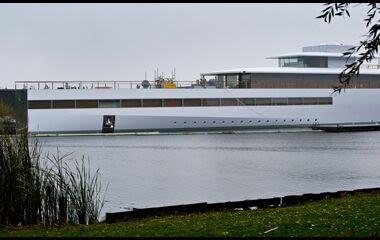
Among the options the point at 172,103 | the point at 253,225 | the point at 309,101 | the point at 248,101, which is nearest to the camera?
the point at 253,225

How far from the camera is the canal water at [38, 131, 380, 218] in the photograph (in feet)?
51.1

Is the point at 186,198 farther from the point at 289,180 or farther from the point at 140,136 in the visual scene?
the point at 140,136

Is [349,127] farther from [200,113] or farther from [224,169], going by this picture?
[224,169]

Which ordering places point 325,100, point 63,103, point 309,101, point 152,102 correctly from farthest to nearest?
point 325,100, point 309,101, point 152,102, point 63,103

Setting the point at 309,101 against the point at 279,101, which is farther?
the point at 309,101

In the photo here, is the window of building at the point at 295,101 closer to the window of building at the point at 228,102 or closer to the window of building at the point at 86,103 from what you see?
the window of building at the point at 228,102

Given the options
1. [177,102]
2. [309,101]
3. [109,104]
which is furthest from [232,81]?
[109,104]

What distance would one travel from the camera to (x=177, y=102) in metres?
45.5

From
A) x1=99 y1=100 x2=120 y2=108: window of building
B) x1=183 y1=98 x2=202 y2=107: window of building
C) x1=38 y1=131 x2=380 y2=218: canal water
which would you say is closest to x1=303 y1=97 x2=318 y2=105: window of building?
x1=183 y1=98 x2=202 y2=107: window of building

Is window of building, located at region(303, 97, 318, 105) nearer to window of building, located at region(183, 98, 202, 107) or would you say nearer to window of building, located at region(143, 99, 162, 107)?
window of building, located at region(183, 98, 202, 107)

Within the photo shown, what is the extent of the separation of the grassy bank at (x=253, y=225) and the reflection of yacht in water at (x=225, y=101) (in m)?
32.9

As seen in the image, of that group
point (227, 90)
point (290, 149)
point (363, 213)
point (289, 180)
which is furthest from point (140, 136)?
point (363, 213)

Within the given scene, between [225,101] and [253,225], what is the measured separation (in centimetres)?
3790

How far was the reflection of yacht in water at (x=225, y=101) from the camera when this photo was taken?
43.5m
